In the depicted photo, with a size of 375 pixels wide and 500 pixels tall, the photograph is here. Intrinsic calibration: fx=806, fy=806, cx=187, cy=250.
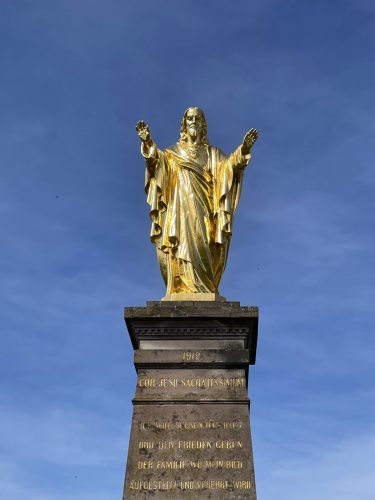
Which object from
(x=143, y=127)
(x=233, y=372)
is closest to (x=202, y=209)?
(x=143, y=127)

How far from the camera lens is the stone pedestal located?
13.3 meters

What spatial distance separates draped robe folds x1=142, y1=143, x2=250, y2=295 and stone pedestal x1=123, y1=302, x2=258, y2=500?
1.13 meters

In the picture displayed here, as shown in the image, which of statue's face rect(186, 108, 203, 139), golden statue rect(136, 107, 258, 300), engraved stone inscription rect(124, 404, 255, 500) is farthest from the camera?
statue's face rect(186, 108, 203, 139)

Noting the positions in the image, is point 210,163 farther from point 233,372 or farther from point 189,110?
point 233,372

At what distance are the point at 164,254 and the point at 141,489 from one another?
490cm

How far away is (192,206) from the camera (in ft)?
53.9

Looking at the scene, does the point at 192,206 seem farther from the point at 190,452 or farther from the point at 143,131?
the point at 190,452

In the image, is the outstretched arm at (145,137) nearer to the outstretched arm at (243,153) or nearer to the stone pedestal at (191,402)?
the outstretched arm at (243,153)

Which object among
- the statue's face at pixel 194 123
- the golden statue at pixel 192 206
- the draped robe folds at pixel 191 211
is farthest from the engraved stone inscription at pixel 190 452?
the statue's face at pixel 194 123

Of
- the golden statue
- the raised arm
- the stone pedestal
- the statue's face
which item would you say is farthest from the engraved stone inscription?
the statue's face

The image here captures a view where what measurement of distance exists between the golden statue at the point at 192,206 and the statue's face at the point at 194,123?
0.11 ft

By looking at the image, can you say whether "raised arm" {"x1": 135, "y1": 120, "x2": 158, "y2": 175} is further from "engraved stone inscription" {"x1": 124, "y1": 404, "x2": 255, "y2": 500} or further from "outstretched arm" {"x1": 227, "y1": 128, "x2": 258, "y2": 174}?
"engraved stone inscription" {"x1": 124, "y1": 404, "x2": 255, "y2": 500}

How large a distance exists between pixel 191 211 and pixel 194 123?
217 centimetres

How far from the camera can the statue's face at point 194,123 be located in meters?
17.3
